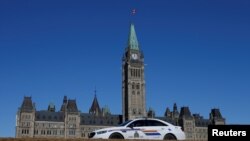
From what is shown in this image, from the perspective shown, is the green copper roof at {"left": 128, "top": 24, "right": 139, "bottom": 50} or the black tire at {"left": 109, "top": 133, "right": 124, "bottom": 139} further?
the green copper roof at {"left": 128, "top": 24, "right": 139, "bottom": 50}

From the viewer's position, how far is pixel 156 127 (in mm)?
25516

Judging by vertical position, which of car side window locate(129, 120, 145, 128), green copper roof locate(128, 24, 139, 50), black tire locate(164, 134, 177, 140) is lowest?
black tire locate(164, 134, 177, 140)

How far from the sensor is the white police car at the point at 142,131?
24766mm

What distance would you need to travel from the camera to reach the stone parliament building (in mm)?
137000

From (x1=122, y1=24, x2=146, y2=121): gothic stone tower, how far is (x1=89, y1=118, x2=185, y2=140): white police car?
123796mm

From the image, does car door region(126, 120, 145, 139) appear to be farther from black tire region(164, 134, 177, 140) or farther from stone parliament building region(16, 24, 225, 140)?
stone parliament building region(16, 24, 225, 140)

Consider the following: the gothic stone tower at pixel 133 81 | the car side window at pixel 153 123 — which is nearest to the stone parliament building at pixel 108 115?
the gothic stone tower at pixel 133 81

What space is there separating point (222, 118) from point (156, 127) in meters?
147

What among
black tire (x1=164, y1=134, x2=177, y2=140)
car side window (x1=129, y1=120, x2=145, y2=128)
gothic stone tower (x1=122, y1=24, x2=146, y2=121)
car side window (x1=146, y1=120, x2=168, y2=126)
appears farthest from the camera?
gothic stone tower (x1=122, y1=24, x2=146, y2=121)

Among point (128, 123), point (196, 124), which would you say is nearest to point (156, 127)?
point (128, 123)

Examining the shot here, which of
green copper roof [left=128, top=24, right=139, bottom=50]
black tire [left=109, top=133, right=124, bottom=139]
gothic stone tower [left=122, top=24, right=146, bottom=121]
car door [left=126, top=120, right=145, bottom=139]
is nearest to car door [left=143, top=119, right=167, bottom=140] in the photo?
car door [left=126, top=120, right=145, bottom=139]

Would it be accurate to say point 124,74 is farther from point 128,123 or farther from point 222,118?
point 128,123

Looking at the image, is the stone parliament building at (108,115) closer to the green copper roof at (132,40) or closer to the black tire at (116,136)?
the green copper roof at (132,40)

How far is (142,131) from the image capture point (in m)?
25.2
